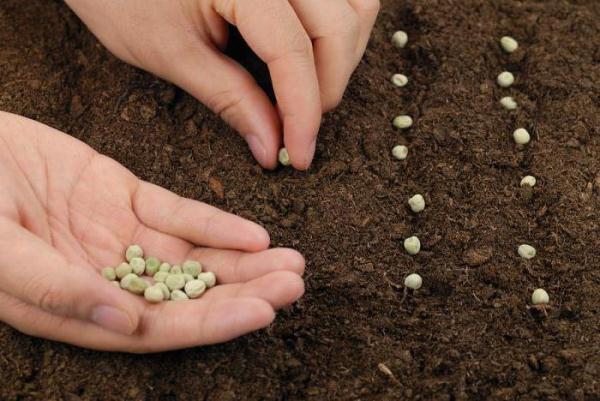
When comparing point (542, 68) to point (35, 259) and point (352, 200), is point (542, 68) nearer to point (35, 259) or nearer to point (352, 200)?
point (352, 200)

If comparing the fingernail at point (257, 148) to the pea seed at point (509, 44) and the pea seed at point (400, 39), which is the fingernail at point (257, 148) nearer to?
the pea seed at point (400, 39)

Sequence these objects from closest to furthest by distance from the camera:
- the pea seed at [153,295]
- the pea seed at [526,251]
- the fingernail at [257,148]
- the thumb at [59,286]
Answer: the thumb at [59,286]
the pea seed at [153,295]
the pea seed at [526,251]
the fingernail at [257,148]

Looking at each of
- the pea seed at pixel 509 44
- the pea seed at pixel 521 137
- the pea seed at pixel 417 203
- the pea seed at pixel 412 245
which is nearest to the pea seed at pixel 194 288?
the pea seed at pixel 412 245

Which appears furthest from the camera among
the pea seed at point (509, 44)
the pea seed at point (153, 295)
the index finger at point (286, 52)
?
the pea seed at point (509, 44)

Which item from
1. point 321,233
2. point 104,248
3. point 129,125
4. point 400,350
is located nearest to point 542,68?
point 321,233

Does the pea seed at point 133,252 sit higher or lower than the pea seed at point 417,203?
higher

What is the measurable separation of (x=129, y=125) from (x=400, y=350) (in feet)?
3.93

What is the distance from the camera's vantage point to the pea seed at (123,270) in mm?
2076

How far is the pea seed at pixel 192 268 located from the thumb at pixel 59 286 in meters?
0.30

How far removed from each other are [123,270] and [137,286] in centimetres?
8

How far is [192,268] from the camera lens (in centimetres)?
210

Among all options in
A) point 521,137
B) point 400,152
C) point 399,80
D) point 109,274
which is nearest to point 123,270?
point 109,274

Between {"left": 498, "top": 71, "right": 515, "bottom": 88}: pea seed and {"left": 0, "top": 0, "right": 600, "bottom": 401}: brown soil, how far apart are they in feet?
0.09

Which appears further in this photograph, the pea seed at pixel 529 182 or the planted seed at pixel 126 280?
the pea seed at pixel 529 182
